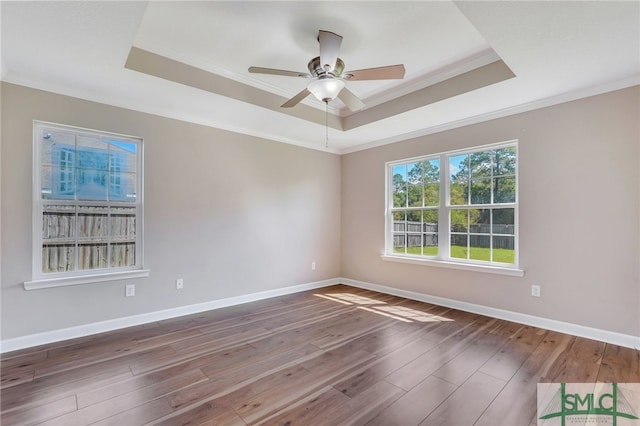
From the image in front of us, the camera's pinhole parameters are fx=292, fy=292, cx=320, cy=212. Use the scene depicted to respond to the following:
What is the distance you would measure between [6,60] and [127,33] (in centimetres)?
123

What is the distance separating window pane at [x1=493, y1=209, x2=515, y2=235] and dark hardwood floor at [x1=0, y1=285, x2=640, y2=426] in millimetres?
1101

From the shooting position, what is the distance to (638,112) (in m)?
2.73

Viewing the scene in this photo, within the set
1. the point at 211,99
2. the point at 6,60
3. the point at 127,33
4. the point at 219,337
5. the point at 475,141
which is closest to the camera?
the point at 127,33

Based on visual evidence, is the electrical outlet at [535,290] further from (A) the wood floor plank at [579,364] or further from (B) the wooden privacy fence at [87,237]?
(B) the wooden privacy fence at [87,237]

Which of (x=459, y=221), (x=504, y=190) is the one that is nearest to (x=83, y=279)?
(x=459, y=221)

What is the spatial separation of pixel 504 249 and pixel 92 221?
474 cm

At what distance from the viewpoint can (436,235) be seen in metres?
4.26

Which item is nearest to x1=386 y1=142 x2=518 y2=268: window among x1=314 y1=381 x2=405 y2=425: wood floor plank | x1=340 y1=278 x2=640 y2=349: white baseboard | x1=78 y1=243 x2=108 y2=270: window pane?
x1=340 y1=278 x2=640 y2=349: white baseboard

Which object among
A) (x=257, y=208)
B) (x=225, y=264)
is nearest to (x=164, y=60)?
(x=257, y=208)

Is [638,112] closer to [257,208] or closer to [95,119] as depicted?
[257,208]

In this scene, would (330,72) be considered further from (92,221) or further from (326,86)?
(92,221)

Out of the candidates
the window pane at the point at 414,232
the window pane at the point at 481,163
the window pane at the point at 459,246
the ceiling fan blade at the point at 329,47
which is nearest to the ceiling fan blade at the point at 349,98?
the ceiling fan blade at the point at 329,47

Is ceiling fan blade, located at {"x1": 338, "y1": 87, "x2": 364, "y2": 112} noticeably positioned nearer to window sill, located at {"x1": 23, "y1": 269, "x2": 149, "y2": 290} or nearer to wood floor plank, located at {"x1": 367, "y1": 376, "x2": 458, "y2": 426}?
wood floor plank, located at {"x1": 367, "y1": 376, "x2": 458, "y2": 426}

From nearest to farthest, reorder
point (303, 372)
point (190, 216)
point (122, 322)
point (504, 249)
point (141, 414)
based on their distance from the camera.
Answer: point (141, 414) < point (303, 372) < point (122, 322) < point (504, 249) < point (190, 216)
